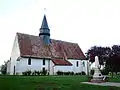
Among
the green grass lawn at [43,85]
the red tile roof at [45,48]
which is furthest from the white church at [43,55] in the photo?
the green grass lawn at [43,85]

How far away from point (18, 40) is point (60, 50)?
1349cm

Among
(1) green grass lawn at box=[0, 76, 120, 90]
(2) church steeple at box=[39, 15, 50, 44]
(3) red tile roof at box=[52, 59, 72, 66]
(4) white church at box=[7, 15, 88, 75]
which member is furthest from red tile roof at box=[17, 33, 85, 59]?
(1) green grass lawn at box=[0, 76, 120, 90]

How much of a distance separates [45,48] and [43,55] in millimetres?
2842

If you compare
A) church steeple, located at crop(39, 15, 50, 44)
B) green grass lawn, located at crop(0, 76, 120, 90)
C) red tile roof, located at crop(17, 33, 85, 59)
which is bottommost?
green grass lawn, located at crop(0, 76, 120, 90)

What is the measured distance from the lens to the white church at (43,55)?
57.4 metres

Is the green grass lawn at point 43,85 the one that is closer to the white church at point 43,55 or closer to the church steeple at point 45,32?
the white church at point 43,55

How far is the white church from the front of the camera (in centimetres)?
5744

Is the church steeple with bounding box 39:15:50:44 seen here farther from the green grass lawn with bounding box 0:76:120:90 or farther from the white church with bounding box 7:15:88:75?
the green grass lawn with bounding box 0:76:120:90

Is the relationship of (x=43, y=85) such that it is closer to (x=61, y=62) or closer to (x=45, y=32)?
(x=61, y=62)

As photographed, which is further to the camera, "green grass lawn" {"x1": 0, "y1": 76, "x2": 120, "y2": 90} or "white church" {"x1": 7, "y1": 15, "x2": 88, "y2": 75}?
"white church" {"x1": 7, "y1": 15, "x2": 88, "y2": 75}

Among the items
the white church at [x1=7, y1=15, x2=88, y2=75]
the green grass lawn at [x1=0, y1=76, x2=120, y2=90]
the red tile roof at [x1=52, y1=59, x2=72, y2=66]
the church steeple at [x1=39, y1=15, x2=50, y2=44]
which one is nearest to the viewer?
the green grass lawn at [x1=0, y1=76, x2=120, y2=90]

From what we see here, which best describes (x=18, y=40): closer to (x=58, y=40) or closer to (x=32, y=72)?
(x=32, y=72)

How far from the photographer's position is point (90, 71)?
72750 mm

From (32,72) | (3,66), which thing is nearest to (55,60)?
(32,72)
